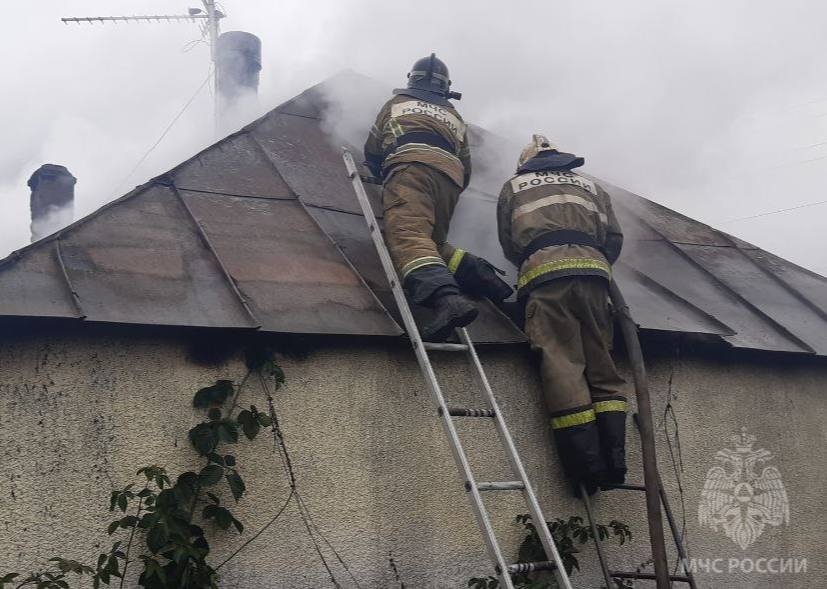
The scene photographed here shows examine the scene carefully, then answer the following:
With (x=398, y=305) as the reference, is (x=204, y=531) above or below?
below

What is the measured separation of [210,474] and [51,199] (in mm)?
8463

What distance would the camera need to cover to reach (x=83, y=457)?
3.44 m

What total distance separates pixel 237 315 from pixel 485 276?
1.58 m

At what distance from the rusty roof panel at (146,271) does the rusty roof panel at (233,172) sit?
496 millimetres

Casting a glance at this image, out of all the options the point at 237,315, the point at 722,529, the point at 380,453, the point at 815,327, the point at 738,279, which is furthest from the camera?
the point at 738,279

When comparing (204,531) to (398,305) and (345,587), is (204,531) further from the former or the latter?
(398,305)

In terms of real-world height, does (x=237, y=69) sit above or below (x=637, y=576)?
above

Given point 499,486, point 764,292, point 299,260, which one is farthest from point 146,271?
point 764,292

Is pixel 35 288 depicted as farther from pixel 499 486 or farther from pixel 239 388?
pixel 499 486

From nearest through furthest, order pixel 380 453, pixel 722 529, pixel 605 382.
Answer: pixel 380 453 → pixel 605 382 → pixel 722 529

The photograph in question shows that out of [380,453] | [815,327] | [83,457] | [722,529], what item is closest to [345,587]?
[380,453]

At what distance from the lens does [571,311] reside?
4.84 metres

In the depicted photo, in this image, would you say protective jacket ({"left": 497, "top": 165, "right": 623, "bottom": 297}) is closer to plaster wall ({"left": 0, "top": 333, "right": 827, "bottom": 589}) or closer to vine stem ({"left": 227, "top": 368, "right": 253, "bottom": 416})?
plaster wall ({"left": 0, "top": 333, "right": 827, "bottom": 589})

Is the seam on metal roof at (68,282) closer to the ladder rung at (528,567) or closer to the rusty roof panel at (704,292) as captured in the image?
the ladder rung at (528,567)
